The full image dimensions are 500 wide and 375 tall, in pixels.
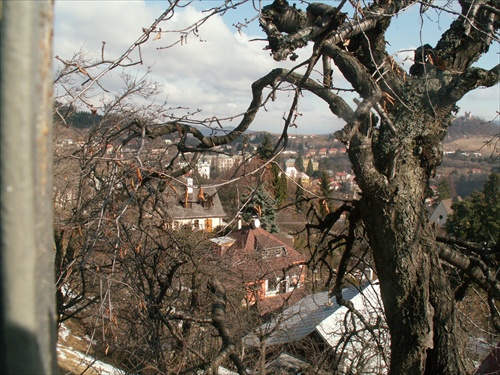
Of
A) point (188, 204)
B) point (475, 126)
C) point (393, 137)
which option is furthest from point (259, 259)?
point (475, 126)

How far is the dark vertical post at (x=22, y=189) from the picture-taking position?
0.67m

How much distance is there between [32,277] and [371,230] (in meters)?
2.55

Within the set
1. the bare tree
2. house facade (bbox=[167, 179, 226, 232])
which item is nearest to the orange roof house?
house facade (bbox=[167, 179, 226, 232])

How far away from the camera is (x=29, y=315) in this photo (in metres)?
0.69

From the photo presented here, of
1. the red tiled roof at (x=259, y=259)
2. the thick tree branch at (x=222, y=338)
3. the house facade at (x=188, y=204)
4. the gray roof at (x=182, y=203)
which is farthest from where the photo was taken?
the red tiled roof at (x=259, y=259)

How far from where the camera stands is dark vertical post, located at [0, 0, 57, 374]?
67cm

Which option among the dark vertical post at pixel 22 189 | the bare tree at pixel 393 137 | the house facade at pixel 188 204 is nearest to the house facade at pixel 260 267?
the house facade at pixel 188 204

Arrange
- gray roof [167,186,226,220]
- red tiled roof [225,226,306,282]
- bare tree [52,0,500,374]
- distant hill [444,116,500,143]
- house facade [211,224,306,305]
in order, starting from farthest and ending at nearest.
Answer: red tiled roof [225,226,306,282] → house facade [211,224,306,305] → distant hill [444,116,500,143] → gray roof [167,186,226,220] → bare tree [52,0,500,374]

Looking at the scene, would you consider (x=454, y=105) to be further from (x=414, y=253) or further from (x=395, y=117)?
(x=414, y=253)

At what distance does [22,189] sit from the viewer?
2.23 feet

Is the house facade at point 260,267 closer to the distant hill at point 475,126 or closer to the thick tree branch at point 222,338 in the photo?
the thick tree branch at point 222,338

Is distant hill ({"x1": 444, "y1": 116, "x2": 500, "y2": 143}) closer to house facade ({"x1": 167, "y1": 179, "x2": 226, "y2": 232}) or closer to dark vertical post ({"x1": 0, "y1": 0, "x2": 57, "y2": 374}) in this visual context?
house facade ({"x1": 167, "y1": 179, "x2": 226, "y2": 232})

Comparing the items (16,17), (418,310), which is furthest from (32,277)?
(418,310)

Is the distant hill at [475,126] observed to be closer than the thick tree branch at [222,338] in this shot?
No
